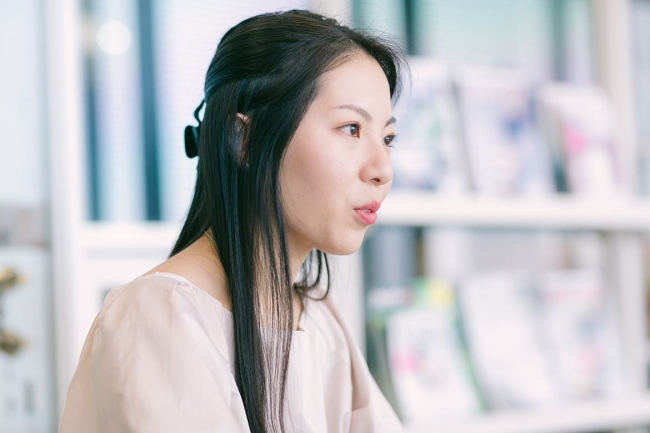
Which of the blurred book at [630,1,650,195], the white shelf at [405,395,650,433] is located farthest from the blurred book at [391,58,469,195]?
the blurred book at [630,1,650,195]

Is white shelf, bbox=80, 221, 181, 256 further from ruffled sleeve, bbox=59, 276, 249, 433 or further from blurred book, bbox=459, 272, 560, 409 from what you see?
blurred book, bbox=459, 272, 560, 409

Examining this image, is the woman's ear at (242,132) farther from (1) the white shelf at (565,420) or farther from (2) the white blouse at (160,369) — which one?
(1) the white shelf at (565,420)

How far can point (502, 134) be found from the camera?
5.85 ft

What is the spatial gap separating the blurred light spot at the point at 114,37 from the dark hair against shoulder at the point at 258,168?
0.57 meters

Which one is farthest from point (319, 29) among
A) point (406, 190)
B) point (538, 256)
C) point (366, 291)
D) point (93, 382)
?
point (538, 256)

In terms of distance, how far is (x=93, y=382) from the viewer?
751mm

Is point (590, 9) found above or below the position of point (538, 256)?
above

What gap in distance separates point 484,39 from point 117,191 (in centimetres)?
108

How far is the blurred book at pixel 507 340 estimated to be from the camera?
1.75 m

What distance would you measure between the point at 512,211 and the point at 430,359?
41 cm

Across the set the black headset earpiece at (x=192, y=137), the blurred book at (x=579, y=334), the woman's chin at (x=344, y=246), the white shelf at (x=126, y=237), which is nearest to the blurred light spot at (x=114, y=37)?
the white shelf at (x=126, y=237)

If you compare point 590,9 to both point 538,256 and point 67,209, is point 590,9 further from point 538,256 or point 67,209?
point 67,209

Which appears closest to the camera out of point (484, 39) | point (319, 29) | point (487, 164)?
point (319, 29)

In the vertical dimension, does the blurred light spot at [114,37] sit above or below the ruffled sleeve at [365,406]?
above
